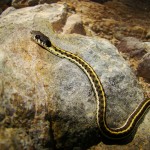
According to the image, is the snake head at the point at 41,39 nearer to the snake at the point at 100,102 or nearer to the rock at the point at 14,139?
the snake at the point at 100,102

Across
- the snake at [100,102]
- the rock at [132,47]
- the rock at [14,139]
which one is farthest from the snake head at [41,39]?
the rock at [132,47]

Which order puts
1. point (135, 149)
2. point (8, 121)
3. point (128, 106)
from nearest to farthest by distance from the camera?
point (8, 121) < point (135, 149) < point (128, 106)

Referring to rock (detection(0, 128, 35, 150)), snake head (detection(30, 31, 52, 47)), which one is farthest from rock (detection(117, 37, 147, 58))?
rock (detection(0, 128, 35, 150))

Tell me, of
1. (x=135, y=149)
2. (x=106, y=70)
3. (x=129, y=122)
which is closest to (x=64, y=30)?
(x=106, y=70)

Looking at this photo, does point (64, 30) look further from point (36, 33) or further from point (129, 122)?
point (129, 122)

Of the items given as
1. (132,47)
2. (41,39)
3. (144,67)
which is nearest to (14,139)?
(41,39)

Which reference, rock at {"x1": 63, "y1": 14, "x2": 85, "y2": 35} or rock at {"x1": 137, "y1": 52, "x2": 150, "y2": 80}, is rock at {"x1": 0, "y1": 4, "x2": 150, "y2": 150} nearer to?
rock at {"x1": 63, "y1": 14, "x2": 85, "y2": 35}
